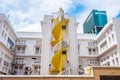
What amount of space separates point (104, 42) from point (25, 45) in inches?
665

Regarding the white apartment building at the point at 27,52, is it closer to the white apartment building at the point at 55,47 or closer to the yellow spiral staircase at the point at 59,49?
the white apartment building at the point at 55,47

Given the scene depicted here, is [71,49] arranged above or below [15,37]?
below

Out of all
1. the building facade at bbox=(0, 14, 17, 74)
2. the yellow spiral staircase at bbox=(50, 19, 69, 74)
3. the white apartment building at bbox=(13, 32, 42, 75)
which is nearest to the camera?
the yellow spiral staircase at bbox=(50, 19, 69, 74)

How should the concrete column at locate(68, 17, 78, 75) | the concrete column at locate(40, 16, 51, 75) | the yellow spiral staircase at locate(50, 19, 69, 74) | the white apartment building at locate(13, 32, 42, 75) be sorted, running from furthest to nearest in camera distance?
the white apartment building at locate(13, 32, 42, 75), the concrete column at locate(40, 16, 51, 75), the concrete column at locate(68, 17, 78, 75), the yellow spiral staircase at locate(50, 19, 69, 74)

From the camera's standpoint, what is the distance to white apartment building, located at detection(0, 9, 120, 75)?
2322 centimetres

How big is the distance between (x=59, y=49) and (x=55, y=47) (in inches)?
36.6

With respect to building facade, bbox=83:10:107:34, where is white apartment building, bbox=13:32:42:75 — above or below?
below

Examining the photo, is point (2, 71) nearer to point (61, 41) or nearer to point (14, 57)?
point (14, 57)

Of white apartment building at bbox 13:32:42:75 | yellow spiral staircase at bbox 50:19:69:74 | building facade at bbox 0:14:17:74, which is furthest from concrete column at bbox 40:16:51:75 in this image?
white apartment building at bbox 13:32:42:75

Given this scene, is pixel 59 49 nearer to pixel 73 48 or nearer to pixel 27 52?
pixel 73 48

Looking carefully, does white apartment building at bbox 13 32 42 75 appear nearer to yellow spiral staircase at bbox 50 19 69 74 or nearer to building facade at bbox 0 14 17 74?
building facade at bbox 0 14 17 74

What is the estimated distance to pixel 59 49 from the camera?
22406 millimetres

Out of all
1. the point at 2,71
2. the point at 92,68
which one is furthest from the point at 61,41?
the point at 2,71

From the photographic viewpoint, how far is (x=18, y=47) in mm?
36406
